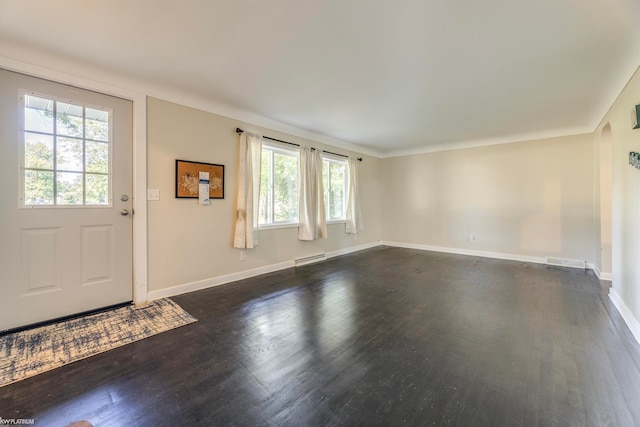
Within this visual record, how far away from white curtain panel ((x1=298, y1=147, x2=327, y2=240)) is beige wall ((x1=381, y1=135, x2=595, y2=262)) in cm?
258

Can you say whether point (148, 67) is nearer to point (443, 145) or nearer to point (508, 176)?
point (443, 145)

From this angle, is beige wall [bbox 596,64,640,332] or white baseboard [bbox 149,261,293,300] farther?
white baseboard [bbox 149,261,293,300]

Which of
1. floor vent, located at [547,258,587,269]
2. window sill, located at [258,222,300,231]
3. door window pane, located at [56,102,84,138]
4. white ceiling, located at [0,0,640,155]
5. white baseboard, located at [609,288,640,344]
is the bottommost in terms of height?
white baseboard, located at [609,288,640,344]

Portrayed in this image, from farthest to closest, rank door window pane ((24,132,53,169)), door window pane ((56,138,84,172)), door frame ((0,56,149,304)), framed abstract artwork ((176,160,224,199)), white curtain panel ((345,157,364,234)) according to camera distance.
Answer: white curtain panel ((345,157,364,234)) < framed abstract artwork ((176,160,224,199)) < door frame ((0,56,149,304)) < door window pane ((56,138,84,172)) < door window pane ((24,132,53,169))

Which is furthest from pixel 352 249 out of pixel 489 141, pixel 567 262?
pixel 567 262

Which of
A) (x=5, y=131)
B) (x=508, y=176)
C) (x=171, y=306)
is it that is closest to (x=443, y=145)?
(x=508, y=176)

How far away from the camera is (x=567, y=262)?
4609mm

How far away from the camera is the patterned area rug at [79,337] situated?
1.84 meters

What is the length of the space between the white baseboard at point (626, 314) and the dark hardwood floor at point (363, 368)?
6 cm

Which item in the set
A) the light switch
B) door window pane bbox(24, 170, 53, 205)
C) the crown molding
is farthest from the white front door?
the crown molding

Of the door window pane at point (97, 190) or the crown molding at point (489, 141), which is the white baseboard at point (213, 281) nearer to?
the door window pane at point (97, 190)

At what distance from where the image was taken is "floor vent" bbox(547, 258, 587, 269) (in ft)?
14.8

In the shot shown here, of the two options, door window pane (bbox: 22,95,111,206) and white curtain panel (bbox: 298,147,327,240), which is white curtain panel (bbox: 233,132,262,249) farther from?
door window pane (bbox: 22,95,111,206)

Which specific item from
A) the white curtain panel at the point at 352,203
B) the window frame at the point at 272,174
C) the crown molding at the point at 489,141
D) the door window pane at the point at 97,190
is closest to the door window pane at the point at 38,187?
the door window pane at the point at 97,190
